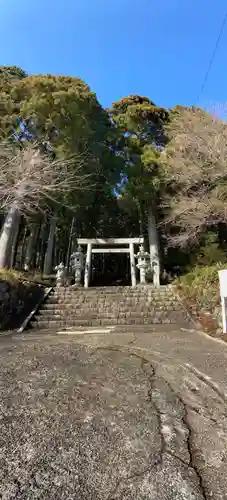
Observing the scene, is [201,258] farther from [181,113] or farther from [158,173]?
[181,113]

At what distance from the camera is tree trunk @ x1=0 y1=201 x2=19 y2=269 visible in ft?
30.8

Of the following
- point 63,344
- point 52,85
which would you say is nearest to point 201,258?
point 63,344

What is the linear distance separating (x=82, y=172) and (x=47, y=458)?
9.35 metres

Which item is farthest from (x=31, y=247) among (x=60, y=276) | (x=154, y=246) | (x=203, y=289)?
(x=203, y=289)

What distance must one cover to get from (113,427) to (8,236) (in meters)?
8.62

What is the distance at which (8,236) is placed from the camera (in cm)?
959

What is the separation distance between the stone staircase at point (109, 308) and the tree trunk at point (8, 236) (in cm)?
202

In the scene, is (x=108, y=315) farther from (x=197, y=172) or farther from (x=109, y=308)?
(x=197, y=172)

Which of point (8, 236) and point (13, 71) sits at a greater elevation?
point (13, 71)

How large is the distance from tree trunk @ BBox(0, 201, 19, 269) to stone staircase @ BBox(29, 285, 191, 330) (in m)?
2.02

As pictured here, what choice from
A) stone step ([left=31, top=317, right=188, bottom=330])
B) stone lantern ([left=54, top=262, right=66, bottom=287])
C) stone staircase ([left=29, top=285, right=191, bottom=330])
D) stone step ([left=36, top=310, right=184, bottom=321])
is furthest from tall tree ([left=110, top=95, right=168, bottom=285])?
stone step ([left=31, top=317, right=188, bottom=330])

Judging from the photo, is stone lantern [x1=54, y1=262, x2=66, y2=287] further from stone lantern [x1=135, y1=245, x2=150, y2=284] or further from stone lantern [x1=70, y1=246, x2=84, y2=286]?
stone lantern [x1=135, y1=245, x2=150, y2=284]

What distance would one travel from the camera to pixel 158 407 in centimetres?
214

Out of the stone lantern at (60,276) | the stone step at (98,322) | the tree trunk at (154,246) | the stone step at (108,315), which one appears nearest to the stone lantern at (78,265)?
the stone lantern at (60,276)
